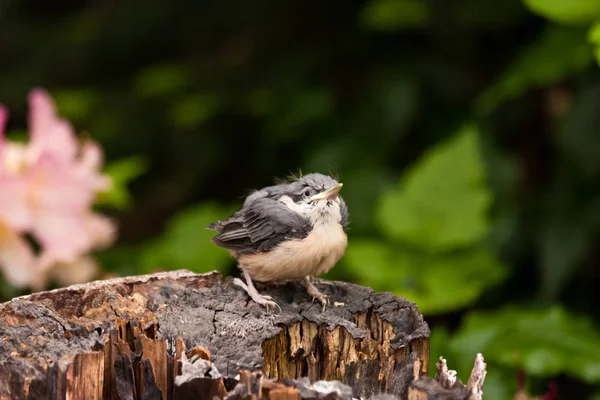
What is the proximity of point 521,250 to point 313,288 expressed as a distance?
1767 mm

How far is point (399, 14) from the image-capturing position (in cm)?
360

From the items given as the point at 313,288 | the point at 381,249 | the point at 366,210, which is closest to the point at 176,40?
the point at 366,210

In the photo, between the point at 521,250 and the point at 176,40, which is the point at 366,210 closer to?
the point at 521,250

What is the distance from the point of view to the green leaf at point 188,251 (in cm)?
315

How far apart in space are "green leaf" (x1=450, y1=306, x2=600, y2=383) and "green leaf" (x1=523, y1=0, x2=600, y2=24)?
1.01 metres

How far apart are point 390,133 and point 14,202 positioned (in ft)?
6.49

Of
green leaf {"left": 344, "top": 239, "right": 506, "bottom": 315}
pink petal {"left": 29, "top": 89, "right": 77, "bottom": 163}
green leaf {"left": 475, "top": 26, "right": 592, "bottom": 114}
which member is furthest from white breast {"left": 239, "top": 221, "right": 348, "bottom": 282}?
green leaf {"left": 475, "top": 26, "right": 592, "bottom": 114}

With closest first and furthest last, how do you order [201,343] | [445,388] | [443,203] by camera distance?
[445,388] < [201,343] < [443,203]

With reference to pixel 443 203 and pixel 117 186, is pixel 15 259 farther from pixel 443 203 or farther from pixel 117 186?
pixel 443 203

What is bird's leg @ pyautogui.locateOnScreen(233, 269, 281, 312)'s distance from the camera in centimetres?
205

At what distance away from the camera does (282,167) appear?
4.59 m

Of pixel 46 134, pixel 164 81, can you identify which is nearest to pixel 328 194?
pixel 46 134

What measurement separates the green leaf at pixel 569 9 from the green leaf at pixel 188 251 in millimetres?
1478

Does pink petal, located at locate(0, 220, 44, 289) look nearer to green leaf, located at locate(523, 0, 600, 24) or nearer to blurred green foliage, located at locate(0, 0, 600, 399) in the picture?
blurred green foliage, located at locate(0, 0, 600, 399)
